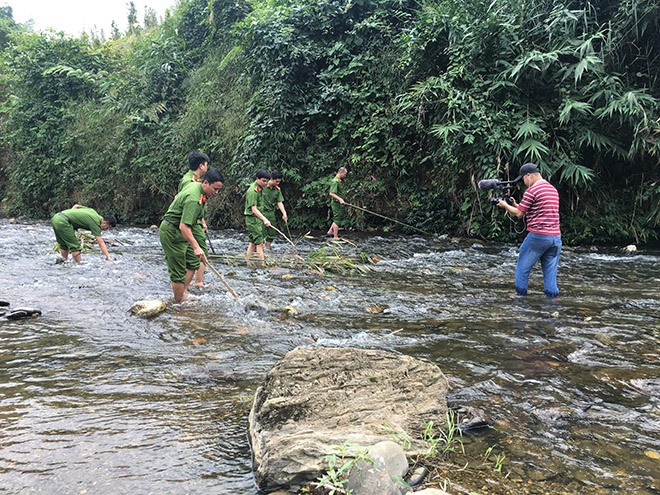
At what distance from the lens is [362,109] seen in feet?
39.5

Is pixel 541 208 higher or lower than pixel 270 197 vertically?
lower

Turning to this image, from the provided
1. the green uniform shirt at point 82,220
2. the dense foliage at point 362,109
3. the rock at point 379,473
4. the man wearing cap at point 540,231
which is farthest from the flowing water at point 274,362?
the dense foliage at point 362,109

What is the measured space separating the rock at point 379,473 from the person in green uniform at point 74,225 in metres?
7.53

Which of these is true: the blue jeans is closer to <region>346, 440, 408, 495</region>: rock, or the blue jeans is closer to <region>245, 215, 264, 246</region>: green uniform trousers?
<region>346, 440, 408, 495</region>: rock

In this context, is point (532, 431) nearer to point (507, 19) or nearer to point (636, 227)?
point (636, 227)

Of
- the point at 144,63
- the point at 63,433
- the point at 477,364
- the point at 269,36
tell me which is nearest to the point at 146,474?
the point at 63,433

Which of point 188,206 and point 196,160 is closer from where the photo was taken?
point 188,206

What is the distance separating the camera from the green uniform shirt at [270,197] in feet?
30.7

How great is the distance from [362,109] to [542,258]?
766cm

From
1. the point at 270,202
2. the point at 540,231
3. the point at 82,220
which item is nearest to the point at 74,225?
the point at 82,220

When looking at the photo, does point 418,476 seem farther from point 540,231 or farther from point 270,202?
point 270,202

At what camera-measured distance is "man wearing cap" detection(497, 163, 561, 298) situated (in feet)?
18.0

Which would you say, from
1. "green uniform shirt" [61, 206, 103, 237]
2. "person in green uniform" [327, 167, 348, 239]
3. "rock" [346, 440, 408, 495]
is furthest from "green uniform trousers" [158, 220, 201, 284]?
"person in green uniform" [327, 167, 348, 239]

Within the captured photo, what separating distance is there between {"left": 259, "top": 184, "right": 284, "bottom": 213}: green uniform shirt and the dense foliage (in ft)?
10.3
